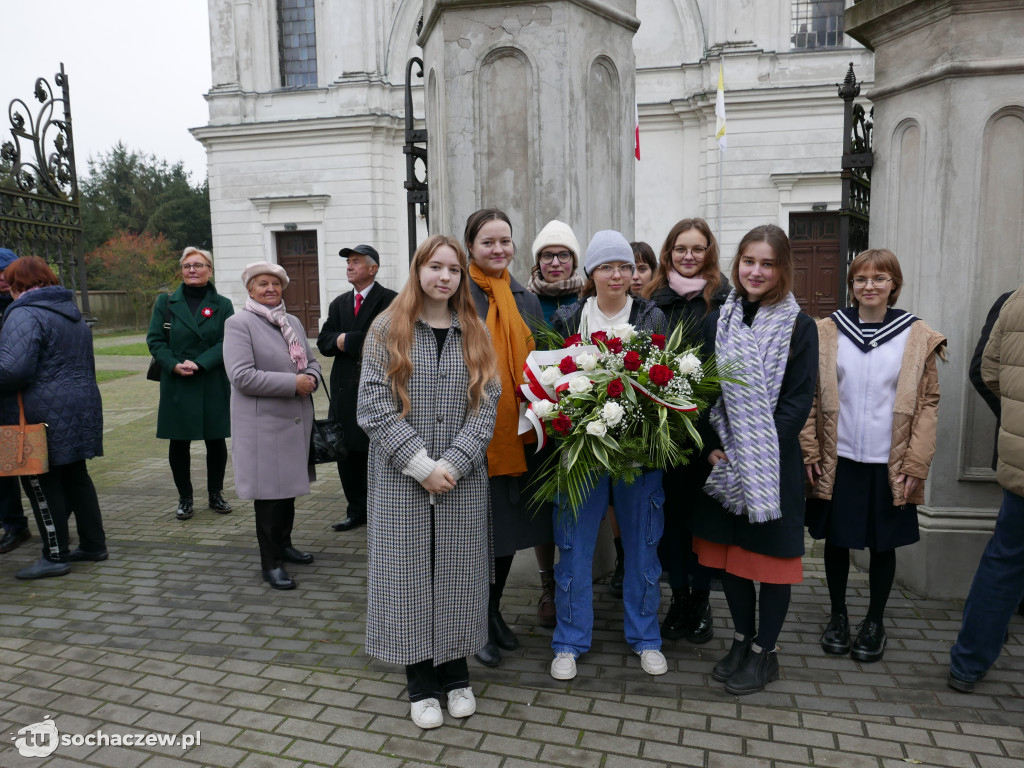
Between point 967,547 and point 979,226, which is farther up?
point 979,226

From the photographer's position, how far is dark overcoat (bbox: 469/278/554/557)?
352 cm

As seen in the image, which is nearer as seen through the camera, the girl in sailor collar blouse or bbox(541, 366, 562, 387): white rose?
bbox(541, 366, 562, 387): white rose

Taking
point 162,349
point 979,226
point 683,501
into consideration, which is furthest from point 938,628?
point 162,349

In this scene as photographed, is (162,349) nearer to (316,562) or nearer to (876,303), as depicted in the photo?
(316,562)

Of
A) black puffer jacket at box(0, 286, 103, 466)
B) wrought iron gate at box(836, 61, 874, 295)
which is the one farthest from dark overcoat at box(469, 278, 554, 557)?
black puffer jacket at box(0, 286, 103, 466)

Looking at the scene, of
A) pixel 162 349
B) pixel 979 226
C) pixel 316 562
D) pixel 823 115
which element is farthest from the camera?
pixel 823 115

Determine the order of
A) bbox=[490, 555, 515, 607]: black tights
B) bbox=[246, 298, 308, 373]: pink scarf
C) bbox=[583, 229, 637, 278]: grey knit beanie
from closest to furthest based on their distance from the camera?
bbox=[583, 229, 637, 278]: grey knit beanie < bbox=[490, 555, 515, 607]: black tights < bbox=[246, 298, 308, 373]: pink scarf

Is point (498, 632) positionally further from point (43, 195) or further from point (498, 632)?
point (43, 195)

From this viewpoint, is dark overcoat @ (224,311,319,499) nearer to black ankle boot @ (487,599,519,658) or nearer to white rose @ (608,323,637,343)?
black ankle boot @ (487,599,519,658)

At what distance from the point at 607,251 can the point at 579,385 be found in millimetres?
704

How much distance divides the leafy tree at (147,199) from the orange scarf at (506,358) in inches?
1953

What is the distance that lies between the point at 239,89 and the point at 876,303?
23270mm

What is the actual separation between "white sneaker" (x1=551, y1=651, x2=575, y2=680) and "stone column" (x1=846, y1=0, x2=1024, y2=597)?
2334 mm

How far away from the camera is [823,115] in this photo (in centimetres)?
1997
